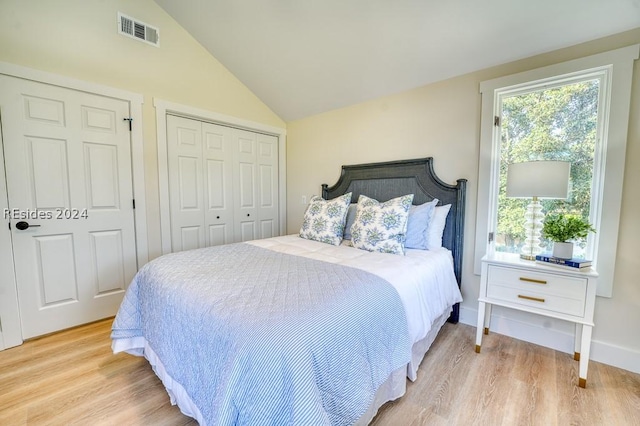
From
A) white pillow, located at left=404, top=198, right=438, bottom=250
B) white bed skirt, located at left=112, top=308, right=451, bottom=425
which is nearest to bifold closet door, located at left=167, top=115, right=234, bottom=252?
white bed skirt, located at left=112, top=308, right=451, bottom=425

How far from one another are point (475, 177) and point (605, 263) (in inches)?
39.6

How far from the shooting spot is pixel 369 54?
2373mm

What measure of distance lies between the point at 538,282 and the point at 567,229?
39 centimetres

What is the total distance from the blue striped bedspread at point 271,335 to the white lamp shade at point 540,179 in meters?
1.24

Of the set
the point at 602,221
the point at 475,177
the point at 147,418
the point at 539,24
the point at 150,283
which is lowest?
the point at 147,418

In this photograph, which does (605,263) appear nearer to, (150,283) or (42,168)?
(150,283)

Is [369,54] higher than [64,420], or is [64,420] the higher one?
[369,54]

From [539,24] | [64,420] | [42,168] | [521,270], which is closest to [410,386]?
[521,270]

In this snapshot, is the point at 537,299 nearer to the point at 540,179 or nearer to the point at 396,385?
the point at 540,179

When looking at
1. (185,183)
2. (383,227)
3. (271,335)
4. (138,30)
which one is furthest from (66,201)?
(383,227)

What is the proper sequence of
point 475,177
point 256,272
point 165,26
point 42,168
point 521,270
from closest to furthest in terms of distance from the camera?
point 256,272 → point 521,270 → point 42,168 → point 475,177 → point 165,26

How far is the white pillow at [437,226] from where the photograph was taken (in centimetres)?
225

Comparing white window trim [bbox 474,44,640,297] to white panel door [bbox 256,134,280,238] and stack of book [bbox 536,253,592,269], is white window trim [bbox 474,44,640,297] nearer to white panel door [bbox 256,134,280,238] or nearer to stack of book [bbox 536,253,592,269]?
stack of book [bbox 536,253,592,269]

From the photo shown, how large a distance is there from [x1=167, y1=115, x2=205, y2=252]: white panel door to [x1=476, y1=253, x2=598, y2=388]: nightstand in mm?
2846
